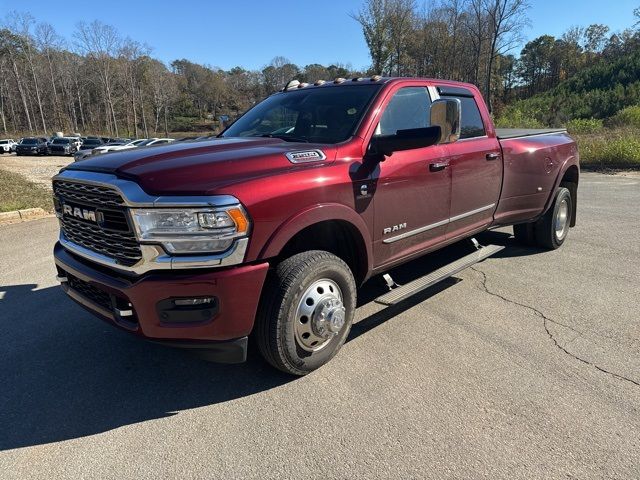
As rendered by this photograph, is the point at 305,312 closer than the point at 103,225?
No

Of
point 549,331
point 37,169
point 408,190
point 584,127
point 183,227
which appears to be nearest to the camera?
point 183,227

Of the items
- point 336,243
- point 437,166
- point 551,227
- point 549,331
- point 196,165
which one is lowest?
point 549,331

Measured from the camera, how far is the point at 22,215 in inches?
346

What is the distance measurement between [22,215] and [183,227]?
26.1 ft

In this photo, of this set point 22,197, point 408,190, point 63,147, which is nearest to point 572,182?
point 408,190

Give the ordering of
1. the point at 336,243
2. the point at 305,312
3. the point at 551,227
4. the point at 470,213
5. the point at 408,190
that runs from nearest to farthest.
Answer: the point at 305,312
the point at 336,243
the point at 408,190
the point at 470,213
the point at 551,227

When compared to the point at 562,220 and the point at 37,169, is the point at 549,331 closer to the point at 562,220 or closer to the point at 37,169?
the point at 562,220

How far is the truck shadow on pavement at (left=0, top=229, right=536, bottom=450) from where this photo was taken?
275 cm

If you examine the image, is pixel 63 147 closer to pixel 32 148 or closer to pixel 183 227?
pixel 32 148

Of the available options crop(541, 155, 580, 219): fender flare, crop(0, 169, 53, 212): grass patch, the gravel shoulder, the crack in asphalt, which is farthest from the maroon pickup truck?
the gravel shoulder

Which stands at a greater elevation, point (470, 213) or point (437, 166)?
point (437, 166)

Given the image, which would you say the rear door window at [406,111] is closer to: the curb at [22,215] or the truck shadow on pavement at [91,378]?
the truck shadow on pavement at [91,378]

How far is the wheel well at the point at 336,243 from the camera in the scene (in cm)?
322

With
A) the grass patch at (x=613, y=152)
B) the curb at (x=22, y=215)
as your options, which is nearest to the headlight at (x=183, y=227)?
the curb at (x=22, y=215)
